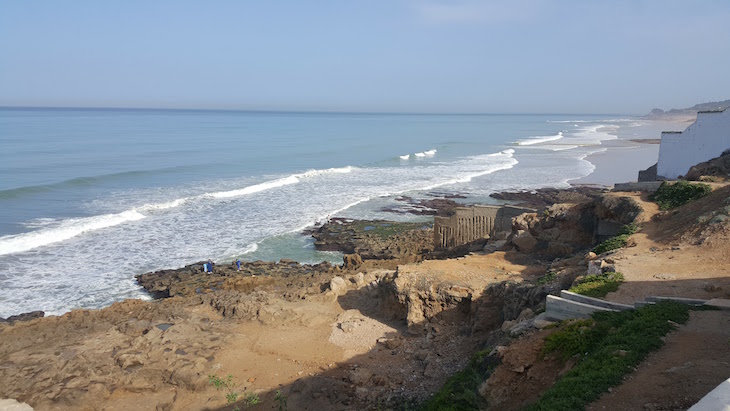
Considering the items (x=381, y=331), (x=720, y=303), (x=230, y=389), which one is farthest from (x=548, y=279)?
(x=230, y=389)

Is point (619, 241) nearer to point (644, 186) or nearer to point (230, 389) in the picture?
point (644, 186)

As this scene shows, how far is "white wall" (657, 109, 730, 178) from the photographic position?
23.3 m

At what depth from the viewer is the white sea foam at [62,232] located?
2480 centimetres

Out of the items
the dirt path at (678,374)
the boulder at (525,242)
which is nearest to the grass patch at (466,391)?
the dirt path at (678,374)

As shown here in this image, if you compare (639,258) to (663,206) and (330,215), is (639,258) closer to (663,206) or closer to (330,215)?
(663,206)

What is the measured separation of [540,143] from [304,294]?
73.6 m

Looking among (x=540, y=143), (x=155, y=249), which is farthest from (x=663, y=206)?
(x=540, y=143)

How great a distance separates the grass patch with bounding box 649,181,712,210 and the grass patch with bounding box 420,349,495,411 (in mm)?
10739

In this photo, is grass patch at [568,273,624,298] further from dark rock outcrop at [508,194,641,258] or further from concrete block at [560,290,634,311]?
dark rock outcrop at [508,194,641,258]

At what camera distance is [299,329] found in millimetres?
15477

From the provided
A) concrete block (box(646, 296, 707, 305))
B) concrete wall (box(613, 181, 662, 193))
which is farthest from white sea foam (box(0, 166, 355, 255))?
concrete block (box(646, 296, 707, 305))

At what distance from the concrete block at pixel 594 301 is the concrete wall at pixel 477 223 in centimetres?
1248

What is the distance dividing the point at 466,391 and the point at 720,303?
4.69m

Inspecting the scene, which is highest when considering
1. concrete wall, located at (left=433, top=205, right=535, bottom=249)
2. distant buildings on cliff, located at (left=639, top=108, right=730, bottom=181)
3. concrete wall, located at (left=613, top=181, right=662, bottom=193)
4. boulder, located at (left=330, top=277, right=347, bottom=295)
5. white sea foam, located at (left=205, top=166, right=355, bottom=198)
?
distant buildings on cliff, located at (left=639, top=108, right=730, bottom=181)
